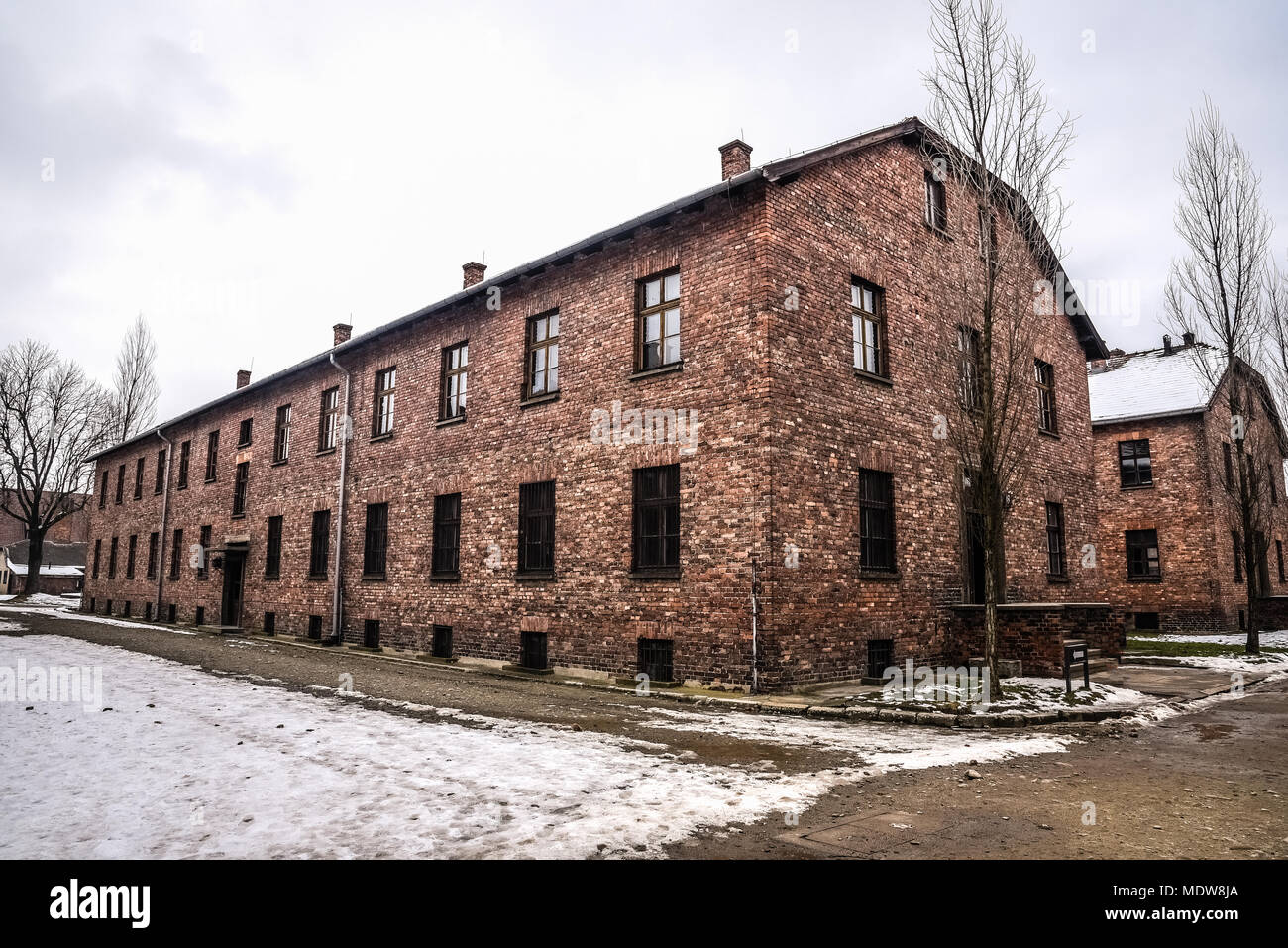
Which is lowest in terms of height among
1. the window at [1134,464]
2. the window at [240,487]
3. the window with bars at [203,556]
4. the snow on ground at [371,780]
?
the snow on ground at [371,780]

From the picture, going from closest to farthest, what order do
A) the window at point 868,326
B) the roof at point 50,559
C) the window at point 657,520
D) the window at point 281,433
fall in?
the window at point 657,520
the window at point 868,326
the window at point 281,433
the roof at point 50,559

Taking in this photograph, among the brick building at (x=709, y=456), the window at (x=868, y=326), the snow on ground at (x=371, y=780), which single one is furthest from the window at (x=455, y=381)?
the snow on ground at (x=371, y=780)

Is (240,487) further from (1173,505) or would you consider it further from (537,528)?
(1173,505)

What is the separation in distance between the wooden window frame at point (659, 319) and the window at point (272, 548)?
14165 mm

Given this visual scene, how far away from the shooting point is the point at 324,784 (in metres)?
5.42

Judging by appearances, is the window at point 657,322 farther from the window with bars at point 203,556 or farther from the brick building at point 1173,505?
the window with bars at point 203,556

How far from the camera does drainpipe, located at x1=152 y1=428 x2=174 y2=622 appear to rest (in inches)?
1107

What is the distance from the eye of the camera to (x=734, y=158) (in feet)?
42.2

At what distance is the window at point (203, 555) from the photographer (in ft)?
82.8

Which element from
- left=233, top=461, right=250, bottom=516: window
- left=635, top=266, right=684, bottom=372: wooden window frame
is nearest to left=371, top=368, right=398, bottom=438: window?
left=233, top=461, right=250, bottom=516: window

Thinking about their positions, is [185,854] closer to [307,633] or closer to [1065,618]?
[1065,618]

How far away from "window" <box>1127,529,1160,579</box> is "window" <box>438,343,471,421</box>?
72.2ft

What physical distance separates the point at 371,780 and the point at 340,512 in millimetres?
14337
